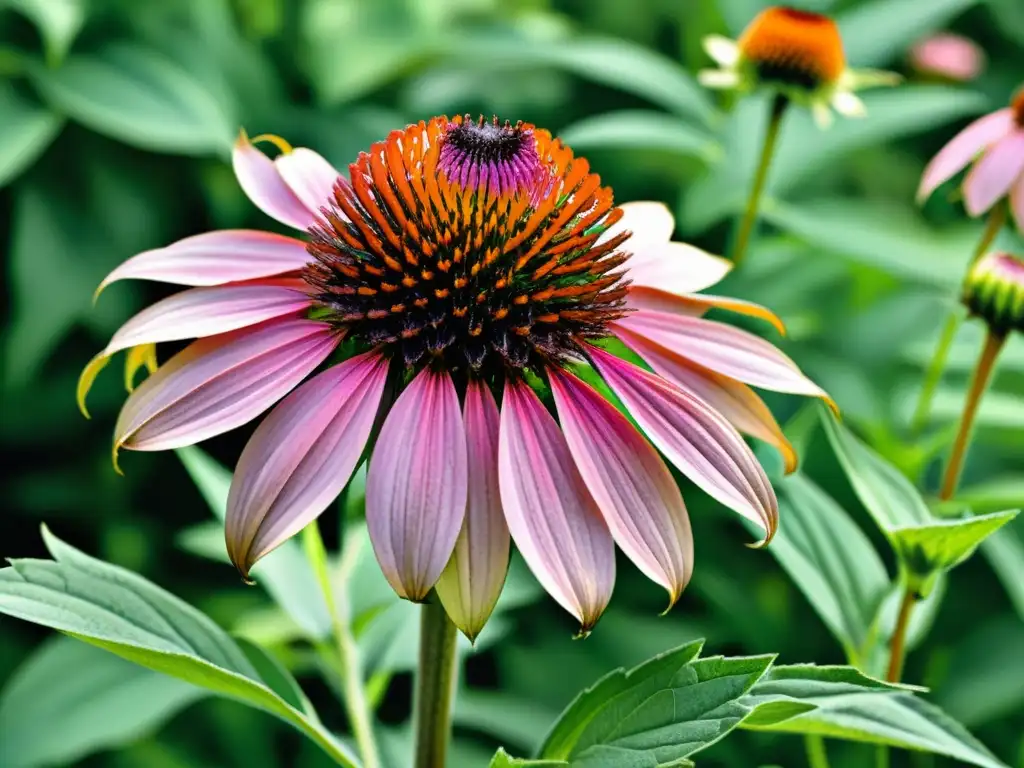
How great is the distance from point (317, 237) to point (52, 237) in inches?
29.4

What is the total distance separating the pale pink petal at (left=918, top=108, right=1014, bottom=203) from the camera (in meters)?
0.78

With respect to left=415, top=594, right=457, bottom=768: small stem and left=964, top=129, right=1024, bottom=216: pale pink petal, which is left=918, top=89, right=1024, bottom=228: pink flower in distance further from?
left=415, top=594, right=457, bottom=768: small stem

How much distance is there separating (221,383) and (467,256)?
0.46 ft

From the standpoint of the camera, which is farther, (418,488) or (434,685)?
(434,685)

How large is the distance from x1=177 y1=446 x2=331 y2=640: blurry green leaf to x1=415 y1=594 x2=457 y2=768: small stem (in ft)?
0.56

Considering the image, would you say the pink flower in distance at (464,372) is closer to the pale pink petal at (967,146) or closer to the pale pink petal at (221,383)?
the pale pink petal at (221,383)

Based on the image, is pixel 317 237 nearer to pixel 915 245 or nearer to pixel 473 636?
pixel 473 636

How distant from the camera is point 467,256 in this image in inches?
21.0

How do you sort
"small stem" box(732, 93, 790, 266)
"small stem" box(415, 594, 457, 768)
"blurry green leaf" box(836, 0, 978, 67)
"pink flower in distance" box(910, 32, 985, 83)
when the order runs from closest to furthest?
"small stem" box(415, 594, 457, 768) < "small stem" box(732, 93, 790, 266) < "blurry green leaf" box(836, 0, 978, 67) < "pink flower in distance" box(910, 32, 985, 83)

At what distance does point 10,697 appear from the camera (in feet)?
2.84

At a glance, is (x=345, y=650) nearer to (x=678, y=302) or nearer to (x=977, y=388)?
(x=678, y=302)

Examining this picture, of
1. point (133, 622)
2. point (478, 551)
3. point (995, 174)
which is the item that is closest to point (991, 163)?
point (995, 174)

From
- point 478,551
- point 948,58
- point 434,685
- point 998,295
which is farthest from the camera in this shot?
point 948,58

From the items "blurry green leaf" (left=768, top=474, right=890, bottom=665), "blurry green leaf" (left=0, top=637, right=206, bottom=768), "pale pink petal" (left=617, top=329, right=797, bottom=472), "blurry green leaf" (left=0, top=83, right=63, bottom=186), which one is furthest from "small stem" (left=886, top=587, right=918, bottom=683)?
"blurry green leaf" (left=0, top=83, right=63, bottom=186)
